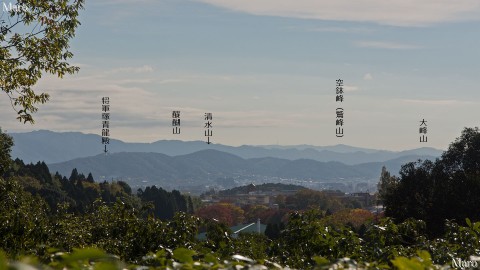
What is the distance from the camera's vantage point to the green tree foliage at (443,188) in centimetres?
4009

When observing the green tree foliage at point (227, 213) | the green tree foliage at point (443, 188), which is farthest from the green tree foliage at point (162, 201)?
the green tree foliage at point (443, 188)

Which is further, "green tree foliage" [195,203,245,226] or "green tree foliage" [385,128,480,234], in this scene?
"green tree foliage" [195,203,245,226]

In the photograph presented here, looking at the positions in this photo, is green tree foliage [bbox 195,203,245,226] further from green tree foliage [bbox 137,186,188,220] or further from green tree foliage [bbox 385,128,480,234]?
green tree foliage [bbox 385,128,480,234]

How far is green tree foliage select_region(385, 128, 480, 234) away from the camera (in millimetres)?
40094

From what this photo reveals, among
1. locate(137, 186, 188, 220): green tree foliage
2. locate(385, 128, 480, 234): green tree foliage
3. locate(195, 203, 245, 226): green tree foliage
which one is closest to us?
locate(385, 128, 480, 234): green tree foliage

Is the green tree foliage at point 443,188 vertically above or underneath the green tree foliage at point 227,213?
above

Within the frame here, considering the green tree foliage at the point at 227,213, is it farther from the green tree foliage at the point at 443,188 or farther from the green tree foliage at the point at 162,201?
the green tree foliage at the point at 443,188

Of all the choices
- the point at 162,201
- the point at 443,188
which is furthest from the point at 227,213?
the point at 443,188

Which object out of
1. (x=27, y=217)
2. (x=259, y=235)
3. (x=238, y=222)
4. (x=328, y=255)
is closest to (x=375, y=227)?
(x=328, y=255)

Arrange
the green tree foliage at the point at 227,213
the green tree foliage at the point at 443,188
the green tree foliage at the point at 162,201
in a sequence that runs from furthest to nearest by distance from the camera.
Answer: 1. the green tree foliage at the point at 227,213
2. the green tree foliage at the point at 162,201
3. the green tree foliage at the point at 443,188

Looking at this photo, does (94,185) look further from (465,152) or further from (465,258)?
(465,258)

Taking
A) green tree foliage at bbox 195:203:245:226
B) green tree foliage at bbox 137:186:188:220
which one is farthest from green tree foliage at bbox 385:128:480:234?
green tree foliage at bbox 195:203:245:226

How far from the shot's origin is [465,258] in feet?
31.9

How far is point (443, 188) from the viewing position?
41.8 meters
